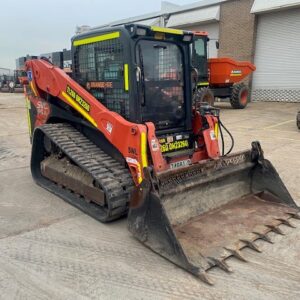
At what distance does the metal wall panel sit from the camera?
17.5 metres

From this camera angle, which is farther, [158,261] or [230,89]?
[230,89]

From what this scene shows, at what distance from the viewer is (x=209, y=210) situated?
158 inches

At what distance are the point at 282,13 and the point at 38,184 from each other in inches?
646

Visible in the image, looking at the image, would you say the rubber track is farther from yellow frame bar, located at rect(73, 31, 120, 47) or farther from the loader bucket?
yellow frame bar, located at rect(73, 31, 120, 47)

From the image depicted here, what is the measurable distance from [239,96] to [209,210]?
12379 mm

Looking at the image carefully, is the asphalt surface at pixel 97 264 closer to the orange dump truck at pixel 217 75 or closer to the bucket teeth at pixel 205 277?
the bucket teeth at pixel 205 277

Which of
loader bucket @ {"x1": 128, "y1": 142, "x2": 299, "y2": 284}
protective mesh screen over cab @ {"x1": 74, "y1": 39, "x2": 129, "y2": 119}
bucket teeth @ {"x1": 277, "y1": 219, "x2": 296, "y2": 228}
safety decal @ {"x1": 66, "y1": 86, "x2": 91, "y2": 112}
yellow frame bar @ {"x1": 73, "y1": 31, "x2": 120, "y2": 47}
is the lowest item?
bucket teeth @ {"x1": 277, "y1": 219, "x2": 296, "y2": 228}

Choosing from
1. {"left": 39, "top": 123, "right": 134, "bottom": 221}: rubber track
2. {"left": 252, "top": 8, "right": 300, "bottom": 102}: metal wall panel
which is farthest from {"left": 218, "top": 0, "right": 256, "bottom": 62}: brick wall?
{"left": 39, "top": 123, "right": 134, "bottom": 221}: rubber track

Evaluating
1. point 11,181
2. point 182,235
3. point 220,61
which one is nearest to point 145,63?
point 182,235

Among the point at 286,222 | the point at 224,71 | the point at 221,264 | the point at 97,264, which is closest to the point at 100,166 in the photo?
the point at 97,264

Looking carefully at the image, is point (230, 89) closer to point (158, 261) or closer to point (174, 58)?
point (174, 58)

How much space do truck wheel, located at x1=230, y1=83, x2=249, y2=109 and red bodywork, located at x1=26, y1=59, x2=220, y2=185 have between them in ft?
36.9

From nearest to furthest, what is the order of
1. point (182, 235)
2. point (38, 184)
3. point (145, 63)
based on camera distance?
1. point (182, 235)
2. point (145, 63)
3. point (38, 184)

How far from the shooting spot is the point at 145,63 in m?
4.28
